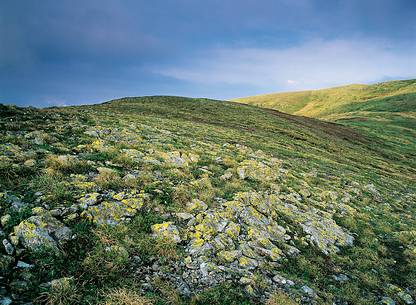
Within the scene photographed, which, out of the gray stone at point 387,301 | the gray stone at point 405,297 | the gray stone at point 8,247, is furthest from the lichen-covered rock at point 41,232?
the gray stone at point 405,297

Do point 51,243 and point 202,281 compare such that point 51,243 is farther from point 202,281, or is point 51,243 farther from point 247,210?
point 247,210

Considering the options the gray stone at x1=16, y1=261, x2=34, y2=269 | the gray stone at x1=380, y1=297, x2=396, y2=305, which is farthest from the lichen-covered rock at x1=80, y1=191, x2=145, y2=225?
the gray stone at x1=380, y1=297, x2=396, y2=305

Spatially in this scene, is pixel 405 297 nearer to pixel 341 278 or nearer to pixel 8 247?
pixel 341 278

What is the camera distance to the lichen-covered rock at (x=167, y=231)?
27.0 feet

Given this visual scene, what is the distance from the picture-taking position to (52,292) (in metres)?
5.65

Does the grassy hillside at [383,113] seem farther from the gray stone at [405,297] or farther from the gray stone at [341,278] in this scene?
the gray stone at [341,278]

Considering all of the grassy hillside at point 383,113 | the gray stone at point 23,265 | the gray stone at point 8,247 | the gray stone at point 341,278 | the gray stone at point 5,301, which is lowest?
the grassy hillside at point 383,113

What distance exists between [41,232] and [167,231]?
3364 millimetres

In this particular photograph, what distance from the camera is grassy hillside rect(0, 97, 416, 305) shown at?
6.49m

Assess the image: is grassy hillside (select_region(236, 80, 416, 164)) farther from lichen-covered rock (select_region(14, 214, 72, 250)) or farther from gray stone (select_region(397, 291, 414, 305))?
lichen-covered rock (select_region(14, 214, 72, 250))

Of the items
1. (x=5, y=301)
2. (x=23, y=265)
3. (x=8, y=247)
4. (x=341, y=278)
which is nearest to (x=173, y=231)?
(x=23, y=265)

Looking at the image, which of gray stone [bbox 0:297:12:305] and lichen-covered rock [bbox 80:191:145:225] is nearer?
gray stone [bbox 0:297:12:305]

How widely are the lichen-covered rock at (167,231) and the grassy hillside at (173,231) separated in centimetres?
5

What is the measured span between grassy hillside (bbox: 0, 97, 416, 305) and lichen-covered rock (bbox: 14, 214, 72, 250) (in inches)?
1.2
